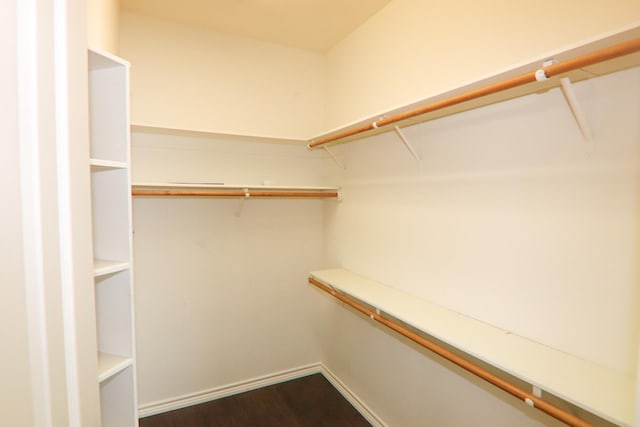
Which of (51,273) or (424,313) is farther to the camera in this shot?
(424,313)

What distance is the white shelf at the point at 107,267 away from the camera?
3.56 feet

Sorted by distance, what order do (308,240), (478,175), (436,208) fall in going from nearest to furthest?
(478,175), (436,208), (308,240)

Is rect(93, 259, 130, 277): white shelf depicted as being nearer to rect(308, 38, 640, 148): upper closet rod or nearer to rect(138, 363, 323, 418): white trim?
rect(308, 38, 640, 148): upper closet rod

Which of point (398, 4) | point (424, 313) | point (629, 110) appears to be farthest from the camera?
point (398, 4)

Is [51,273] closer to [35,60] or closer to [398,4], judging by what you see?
[35,60]

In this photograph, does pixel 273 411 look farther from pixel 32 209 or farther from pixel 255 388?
pixel 32 209

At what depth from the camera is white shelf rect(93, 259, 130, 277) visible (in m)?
1.08

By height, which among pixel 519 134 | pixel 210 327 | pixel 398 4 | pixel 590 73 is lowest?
pixel 210 327

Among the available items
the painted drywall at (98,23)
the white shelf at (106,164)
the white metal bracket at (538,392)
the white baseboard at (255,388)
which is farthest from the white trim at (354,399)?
the painted drywall at (98,23)

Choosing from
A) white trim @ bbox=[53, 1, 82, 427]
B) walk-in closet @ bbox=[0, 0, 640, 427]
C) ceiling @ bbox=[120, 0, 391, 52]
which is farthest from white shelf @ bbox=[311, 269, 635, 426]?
ceiling @ bbox=[120, 0, 391, 52]

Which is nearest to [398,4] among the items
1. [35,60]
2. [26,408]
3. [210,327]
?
[35,60]

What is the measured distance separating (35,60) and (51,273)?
479 mm

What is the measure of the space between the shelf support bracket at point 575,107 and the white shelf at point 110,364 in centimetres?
176

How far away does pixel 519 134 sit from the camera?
1.35 m
